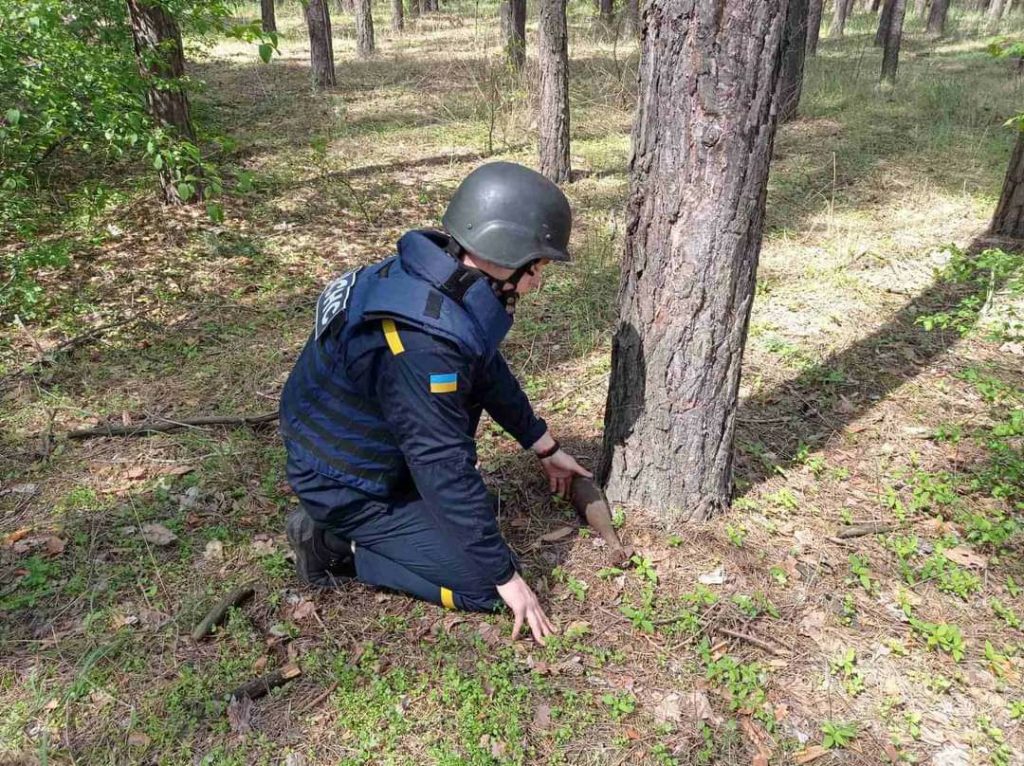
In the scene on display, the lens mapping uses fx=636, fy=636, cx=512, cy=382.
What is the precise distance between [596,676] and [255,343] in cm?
337

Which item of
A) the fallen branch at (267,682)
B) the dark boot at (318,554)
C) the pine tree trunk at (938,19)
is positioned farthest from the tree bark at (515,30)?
the pine tree trunk at (938,19)

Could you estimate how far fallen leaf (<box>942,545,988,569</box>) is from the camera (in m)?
2.65

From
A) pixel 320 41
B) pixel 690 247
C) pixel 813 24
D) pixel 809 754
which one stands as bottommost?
pixel 809 754

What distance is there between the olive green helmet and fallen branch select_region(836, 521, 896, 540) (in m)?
1.84

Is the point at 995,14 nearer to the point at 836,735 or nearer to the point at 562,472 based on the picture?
the point at 562,472

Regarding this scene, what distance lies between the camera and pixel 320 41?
1110cm

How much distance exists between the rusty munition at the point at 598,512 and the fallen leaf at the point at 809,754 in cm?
90

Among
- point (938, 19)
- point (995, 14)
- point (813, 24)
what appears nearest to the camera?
point (813, 24)

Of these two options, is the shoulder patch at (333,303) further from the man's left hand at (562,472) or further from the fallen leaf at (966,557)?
the fallen leaf at (966,557)

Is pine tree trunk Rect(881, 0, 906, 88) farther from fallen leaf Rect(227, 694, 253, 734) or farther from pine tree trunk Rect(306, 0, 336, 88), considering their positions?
fallen leaf Rect(227, 694, 253, 734)

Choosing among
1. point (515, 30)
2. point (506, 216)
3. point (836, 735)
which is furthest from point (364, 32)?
point (836, 735)

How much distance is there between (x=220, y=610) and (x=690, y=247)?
2292mm

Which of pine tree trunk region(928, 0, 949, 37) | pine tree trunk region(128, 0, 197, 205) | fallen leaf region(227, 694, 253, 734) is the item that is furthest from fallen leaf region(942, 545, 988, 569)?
pine tree trunk region(928, 0, 949, 37)

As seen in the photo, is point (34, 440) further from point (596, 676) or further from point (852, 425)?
point (852, 425)
